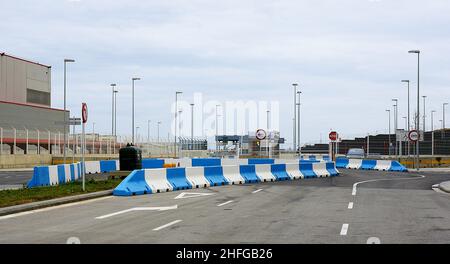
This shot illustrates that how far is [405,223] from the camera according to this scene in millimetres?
14367

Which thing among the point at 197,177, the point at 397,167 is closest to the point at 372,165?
the point at 397,167

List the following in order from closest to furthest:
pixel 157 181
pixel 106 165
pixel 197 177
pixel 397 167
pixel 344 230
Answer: pixel 344 230, pixel 157 181, pixel 197 177, pixel 106 165, pixel 397 167

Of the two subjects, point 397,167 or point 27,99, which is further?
point 27,99

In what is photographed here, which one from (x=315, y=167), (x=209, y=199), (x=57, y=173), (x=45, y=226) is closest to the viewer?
(x=45, y=226)

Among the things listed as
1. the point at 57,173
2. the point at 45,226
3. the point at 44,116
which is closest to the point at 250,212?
the point at 45,226

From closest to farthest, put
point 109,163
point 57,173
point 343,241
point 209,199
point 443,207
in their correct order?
1. point 343,241
2. point 443,207
3. point 209,199
4. point 57,173
5. point 109,163

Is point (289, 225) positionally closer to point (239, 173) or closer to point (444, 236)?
point (444, 236)

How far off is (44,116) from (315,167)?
55.1 metres

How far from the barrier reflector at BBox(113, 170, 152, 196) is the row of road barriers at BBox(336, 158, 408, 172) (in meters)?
32.3

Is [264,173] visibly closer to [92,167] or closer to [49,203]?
[92,167]

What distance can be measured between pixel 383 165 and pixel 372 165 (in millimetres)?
1575

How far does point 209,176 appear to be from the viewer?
93.6 ft

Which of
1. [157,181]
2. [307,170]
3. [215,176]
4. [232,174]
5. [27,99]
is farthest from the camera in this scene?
[27,99]

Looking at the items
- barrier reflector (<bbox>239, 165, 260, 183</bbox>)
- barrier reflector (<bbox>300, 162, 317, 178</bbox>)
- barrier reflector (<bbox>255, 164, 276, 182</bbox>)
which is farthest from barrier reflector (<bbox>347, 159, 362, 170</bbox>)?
barrier reflector (<bbox>239, 165, 260, 183</bbox>)
